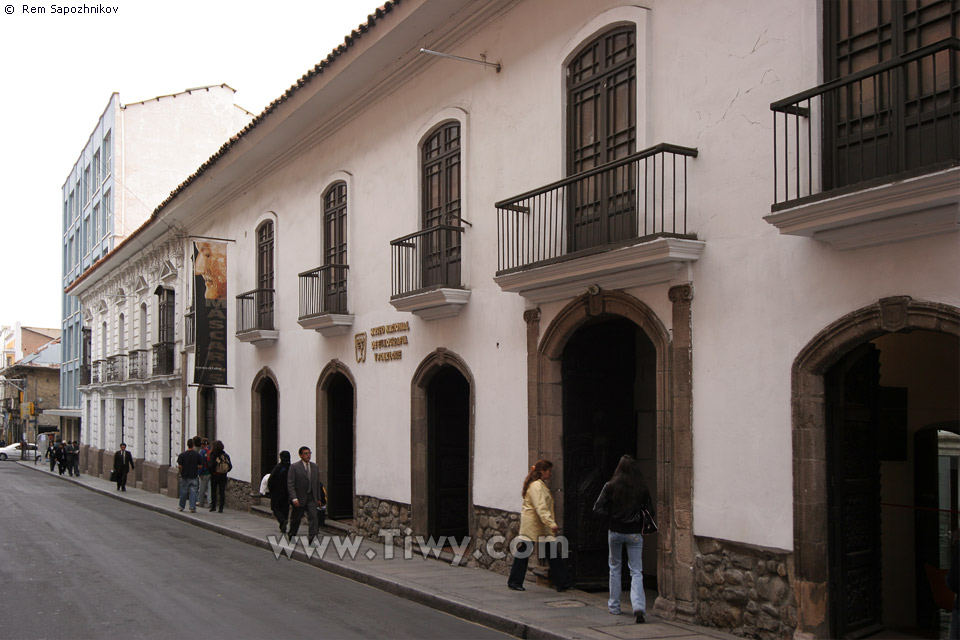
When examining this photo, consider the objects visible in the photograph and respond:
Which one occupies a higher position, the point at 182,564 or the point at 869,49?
the point at 869,49

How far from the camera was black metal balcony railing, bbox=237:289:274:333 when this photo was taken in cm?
1912

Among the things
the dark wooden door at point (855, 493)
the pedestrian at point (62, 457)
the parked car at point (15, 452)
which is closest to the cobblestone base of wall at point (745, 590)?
the dark wooden door at point (855, 493)

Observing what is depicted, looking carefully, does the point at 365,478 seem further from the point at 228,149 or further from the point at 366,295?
the point at 228,149

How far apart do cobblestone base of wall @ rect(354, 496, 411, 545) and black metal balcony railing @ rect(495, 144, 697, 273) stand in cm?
456

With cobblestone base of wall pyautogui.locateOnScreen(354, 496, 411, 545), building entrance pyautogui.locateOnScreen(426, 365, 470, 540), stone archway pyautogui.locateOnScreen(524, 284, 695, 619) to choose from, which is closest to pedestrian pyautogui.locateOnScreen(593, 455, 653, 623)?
stone archway pyautogui.locateOnScreen(524, 284, 695, 619)

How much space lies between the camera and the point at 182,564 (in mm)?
12938

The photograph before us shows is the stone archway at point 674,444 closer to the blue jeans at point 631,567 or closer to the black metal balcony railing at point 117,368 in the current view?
the blue jeans at point 631,567

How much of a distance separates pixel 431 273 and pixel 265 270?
297 inches

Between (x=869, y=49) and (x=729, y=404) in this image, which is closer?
(x=869, y=49)

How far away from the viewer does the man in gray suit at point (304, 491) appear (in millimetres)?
14250

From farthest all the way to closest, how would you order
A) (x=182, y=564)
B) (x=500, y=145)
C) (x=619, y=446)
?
(x=182, y=564), (x=500, y=145), (x=619, y=446)

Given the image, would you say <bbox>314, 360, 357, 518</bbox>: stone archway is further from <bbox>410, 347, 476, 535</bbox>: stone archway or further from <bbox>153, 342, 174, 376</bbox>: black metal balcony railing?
<bbox>153, 342, 174, 376</bbox>: black metal balcony railing

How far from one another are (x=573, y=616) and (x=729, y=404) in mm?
2507

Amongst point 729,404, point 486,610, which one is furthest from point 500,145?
point 486,610
